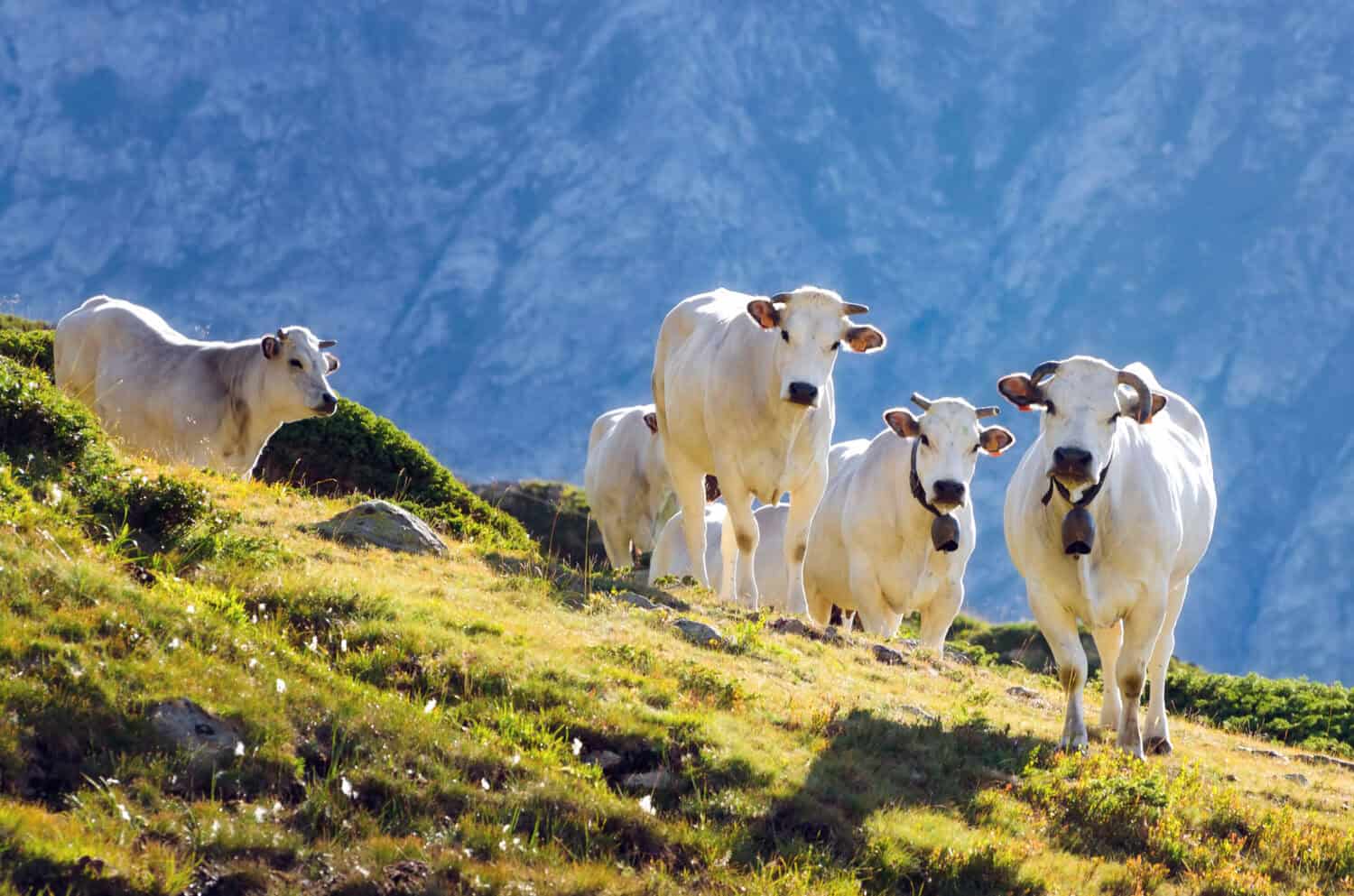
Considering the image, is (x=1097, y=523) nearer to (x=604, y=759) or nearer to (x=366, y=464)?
(x=604, y=759)

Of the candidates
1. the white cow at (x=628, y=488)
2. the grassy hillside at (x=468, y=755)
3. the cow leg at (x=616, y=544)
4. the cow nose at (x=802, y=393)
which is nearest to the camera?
the grassy hillside at (x=468, y=755)

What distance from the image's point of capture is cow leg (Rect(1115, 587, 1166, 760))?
11.7 metres

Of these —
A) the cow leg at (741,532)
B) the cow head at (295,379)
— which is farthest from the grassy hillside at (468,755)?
the cow head at (295,379)

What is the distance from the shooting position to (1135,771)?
10.5m

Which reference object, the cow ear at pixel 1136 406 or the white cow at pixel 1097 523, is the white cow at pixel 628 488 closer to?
the white cow at pixel 1097 523

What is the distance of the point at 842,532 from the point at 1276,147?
143228 millimetres

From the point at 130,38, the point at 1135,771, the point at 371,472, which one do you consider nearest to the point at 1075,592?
the point at 1135,771

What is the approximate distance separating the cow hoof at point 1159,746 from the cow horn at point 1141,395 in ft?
8.95

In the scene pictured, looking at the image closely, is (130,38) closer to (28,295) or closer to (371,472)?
(28,295)

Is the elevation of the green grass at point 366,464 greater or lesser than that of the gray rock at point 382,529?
greater

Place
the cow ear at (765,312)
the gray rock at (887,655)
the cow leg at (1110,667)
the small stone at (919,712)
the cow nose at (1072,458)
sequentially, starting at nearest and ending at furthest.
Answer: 1. the cow nose at (1072,458)
2. the small stone at (919,712)
3. the cow leg at (1110,667)
4. the gray rock at (887,655)
5. the cow ear at (765,312)

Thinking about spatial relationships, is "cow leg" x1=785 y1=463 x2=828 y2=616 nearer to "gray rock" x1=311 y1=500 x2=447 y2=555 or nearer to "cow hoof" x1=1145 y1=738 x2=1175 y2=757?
"gray rock" x1=311 y1=500 x2=447 y2=555

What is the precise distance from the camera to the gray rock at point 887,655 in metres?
13.5

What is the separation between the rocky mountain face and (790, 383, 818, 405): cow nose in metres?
114
